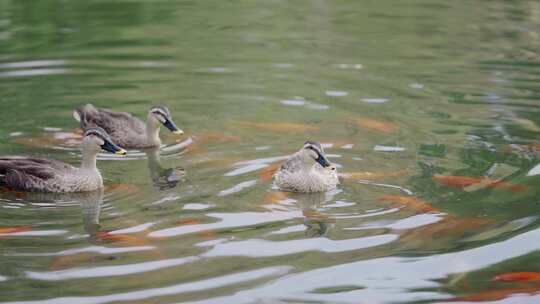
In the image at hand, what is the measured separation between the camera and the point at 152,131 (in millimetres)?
13758

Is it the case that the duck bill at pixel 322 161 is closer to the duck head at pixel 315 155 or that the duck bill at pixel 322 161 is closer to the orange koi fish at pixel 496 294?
the duck head at pixel 315 155

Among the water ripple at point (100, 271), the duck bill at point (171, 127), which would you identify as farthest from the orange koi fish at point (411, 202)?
the duck bill at point (171, 127)

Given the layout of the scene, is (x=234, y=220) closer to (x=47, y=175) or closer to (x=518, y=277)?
(x=47, y=175)

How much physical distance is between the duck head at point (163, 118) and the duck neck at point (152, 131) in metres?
0.03

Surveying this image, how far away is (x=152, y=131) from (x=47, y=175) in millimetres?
2264

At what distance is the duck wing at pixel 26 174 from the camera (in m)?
11.7

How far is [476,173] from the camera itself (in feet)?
39.8

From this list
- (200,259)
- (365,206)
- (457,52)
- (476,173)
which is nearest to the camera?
(200,259)

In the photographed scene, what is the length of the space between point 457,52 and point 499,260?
898cm

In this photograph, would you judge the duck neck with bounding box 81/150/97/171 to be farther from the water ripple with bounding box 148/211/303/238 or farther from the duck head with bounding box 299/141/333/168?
the duck head with bounding box 299/141/333/168

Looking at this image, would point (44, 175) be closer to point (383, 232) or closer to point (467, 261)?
point (383, 232)

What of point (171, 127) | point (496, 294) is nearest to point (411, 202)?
point (496, 294)

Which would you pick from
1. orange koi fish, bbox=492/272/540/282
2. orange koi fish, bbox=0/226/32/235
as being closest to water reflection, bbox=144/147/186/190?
orange koi fish, bbox=0/226/32/235

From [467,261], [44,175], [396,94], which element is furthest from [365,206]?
[396,94]
